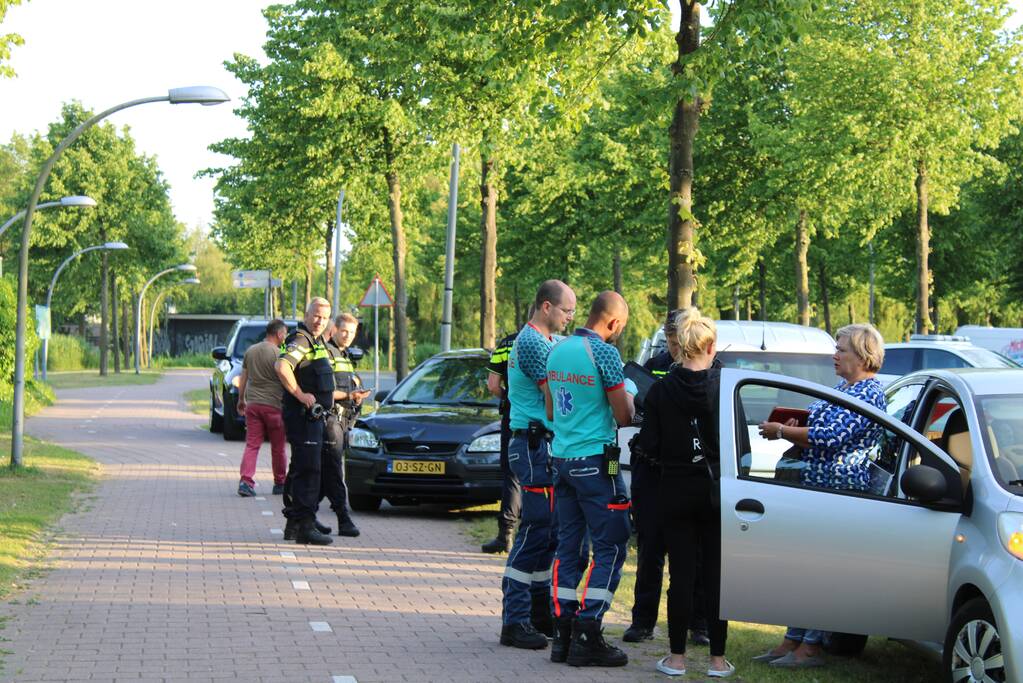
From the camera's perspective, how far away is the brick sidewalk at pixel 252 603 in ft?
22.8

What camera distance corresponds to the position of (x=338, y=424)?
463 inches

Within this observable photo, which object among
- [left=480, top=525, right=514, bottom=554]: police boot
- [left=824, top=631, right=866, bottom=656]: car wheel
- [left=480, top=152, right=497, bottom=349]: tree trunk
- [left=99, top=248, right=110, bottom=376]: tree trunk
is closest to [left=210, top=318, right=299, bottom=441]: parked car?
[left=480, top=152, right=497, bottom=349]: tree trunk

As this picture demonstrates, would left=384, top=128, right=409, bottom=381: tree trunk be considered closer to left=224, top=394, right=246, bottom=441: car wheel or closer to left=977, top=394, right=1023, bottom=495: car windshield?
left=224, top=394, right=246, bottom=441: car wheel

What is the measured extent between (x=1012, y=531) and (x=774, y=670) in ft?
5.99

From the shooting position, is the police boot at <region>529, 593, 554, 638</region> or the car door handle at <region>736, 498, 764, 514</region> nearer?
the car door handle at <region>736, 498, 764, 514</region>

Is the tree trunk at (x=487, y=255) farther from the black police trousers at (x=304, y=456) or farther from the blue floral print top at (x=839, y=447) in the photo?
the blue floral print top at (x=839, y=447)

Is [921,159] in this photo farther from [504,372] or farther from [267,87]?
[504,372]

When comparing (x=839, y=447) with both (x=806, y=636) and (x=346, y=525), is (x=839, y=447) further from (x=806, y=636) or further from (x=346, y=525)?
(x=346, y=525)

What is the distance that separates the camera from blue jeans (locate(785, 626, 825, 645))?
7168 mm

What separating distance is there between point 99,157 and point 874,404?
56.3 meters

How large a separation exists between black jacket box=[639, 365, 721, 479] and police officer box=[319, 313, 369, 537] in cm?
529

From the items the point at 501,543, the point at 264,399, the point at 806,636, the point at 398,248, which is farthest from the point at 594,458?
the point at 398,248

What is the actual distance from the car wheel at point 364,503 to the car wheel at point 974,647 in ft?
27.0

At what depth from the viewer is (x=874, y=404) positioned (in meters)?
6.89
